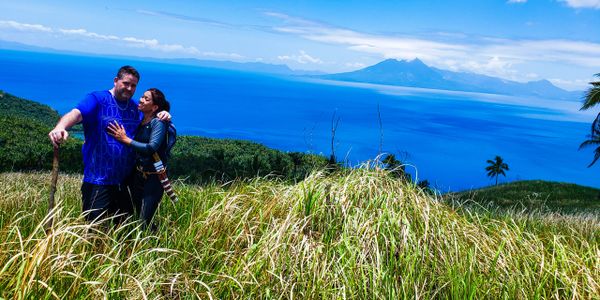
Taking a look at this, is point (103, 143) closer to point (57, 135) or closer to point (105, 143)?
point (105, 143)


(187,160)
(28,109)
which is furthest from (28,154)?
(28,109)

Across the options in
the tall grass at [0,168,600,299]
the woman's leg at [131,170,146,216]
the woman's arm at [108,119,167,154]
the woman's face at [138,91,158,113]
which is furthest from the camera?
the woman's leg at [131,170,146,216]

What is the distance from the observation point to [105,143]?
468cm

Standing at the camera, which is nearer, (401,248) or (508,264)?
(401,248)

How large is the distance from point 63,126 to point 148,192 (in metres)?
1.10

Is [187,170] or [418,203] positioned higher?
[418,203]

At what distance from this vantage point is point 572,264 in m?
4.82

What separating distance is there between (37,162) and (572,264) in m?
21.0

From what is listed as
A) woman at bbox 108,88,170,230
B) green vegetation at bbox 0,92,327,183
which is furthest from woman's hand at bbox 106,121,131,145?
green vegetation at bbox 0,92,327,183

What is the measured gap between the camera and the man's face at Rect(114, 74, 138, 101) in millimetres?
4637

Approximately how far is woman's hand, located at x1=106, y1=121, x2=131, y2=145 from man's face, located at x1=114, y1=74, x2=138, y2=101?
0.96 ft

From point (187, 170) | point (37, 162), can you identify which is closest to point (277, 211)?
point (187, 170)

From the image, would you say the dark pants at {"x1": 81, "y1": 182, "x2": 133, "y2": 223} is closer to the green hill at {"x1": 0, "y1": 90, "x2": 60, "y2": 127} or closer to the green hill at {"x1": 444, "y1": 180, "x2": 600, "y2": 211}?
the green hill at {"x1": 444, "y1": 180, "x2": 600, "y2": 211}

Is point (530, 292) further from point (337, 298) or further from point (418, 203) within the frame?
point (337, 298)
